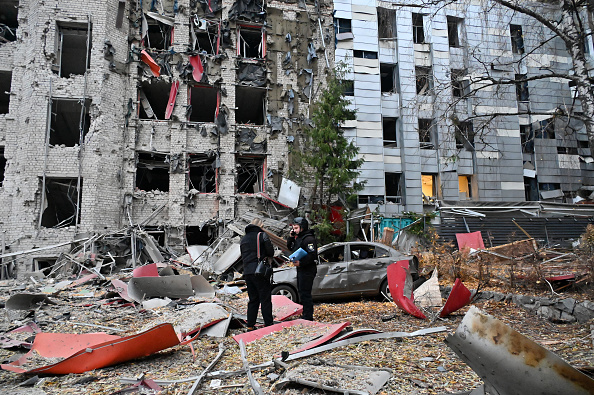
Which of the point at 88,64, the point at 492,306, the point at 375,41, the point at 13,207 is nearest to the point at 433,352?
the point at 492,306

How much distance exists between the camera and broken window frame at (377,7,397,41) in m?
20.8

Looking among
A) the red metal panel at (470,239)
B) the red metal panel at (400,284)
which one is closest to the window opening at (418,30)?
the red metal panel at (470,239)

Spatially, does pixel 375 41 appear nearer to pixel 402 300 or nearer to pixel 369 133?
pixel 369 133

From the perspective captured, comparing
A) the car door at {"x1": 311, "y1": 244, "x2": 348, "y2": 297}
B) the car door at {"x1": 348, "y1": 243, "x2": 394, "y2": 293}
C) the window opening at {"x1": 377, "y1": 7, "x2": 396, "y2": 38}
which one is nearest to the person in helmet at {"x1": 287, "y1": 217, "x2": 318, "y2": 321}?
the car door at {"x1": 311, "y1": 244, "x2": 348, "y2": 297}

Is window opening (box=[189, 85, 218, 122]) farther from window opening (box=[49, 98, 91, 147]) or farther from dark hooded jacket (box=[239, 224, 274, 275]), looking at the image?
dark hooded jacket (box=[239, 224, 274, 275])

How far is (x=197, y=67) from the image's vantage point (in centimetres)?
1819

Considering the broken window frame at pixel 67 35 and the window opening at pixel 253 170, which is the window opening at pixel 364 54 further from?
the broken window frame at pixel 67 35

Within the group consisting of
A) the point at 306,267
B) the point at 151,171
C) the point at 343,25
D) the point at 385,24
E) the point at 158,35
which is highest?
the point at 385,24

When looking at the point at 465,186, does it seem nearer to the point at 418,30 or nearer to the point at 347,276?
the point at 418,30

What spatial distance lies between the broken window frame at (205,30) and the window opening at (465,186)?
1484 cm

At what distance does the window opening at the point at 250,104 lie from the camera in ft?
63.2

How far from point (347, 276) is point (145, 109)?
13743mm

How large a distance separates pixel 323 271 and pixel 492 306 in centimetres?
355

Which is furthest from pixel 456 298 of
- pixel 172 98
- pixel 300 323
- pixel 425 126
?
pixel 172 98
